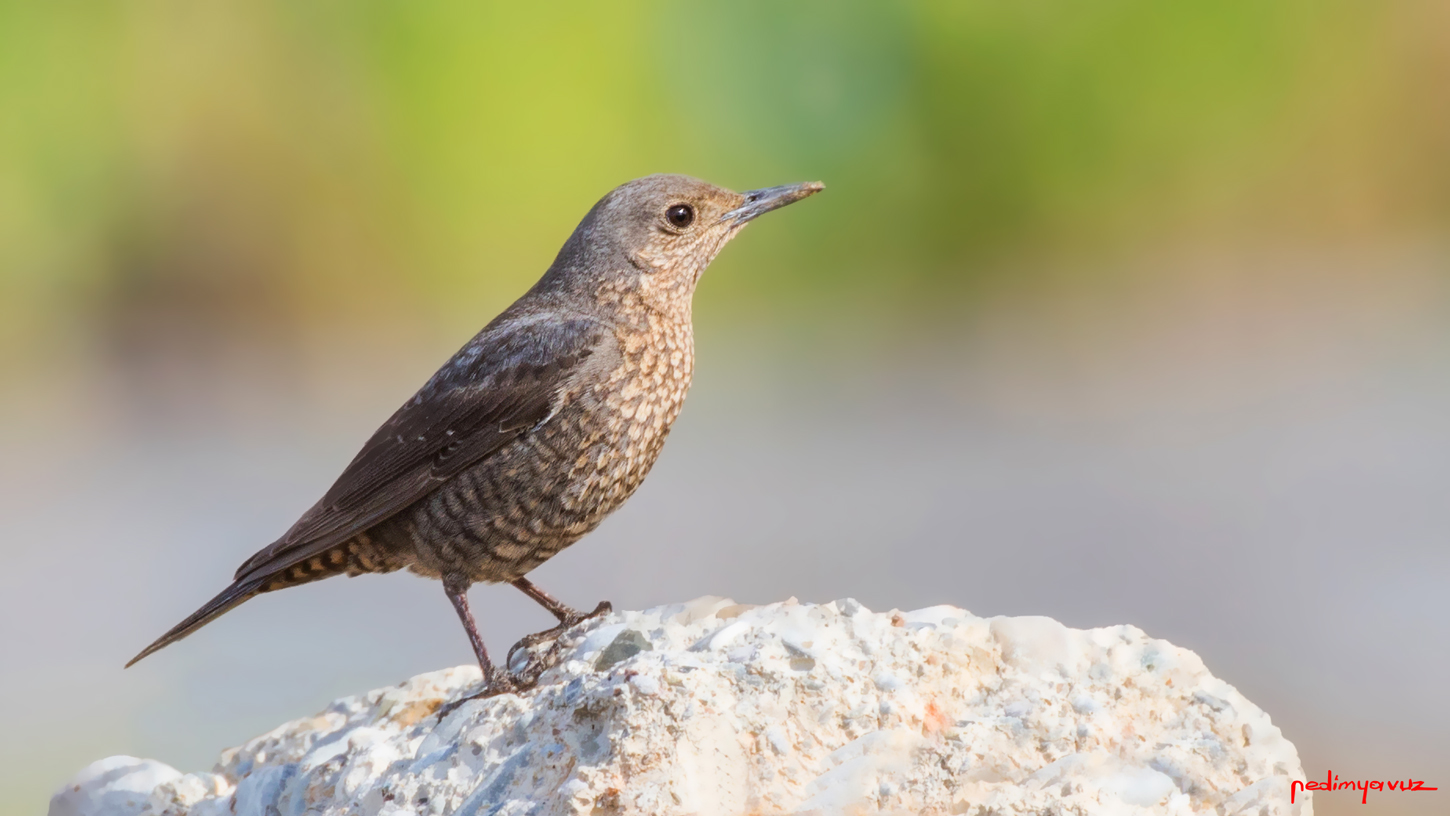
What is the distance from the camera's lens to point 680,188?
161 inches

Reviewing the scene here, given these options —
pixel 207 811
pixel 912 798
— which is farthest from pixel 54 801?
pixel 912 798

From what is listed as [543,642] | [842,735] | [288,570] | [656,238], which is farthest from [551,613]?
[842,735]

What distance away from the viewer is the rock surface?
2.30 m

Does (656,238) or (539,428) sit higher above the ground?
(656,238)

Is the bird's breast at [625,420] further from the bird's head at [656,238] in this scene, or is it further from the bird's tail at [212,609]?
the bird's tail at [212,609]

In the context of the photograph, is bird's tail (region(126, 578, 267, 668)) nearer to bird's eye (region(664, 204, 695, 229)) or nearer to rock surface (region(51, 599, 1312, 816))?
rock surface (region(51, 599, 1312, 816))

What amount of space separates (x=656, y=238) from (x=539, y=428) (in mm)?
782

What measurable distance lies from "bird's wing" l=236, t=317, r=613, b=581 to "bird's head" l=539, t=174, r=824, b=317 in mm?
240

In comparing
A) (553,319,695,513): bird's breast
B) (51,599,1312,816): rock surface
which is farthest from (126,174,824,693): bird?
(51,599,1312,816): rock surface

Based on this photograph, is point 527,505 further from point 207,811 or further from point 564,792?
point 564,792

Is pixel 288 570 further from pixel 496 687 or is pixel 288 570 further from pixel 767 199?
pixel 767 199

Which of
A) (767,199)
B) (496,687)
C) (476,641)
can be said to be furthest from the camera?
(767,199)

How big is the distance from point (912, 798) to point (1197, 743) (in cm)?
64

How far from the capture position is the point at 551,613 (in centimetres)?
402
